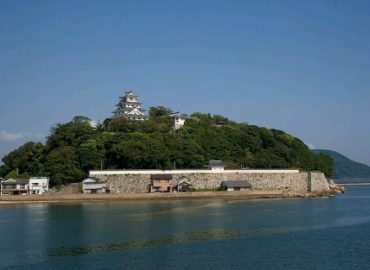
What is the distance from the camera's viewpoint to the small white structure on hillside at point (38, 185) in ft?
161

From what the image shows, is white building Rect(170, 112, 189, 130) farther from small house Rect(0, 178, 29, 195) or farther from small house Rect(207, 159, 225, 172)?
small house Rect(0, 178, 29, 195)

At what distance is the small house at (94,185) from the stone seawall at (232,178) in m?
0.51

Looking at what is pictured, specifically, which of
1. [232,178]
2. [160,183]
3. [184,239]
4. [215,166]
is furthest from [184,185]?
[184,239]

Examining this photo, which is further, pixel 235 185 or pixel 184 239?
pixel 235 185

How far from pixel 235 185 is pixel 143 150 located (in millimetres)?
10249

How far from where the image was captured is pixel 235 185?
5134 centimetres

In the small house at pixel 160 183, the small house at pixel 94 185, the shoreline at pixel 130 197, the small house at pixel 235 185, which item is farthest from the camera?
the small house at pixel 235 185

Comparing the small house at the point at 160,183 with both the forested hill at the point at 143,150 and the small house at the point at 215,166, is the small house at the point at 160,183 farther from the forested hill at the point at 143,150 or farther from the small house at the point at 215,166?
the small house at the point at 215,166

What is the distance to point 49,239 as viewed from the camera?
24.2 meters

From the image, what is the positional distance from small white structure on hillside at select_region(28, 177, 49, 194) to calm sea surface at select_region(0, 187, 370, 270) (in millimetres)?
11980

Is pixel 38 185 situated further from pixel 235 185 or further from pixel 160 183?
pixel 235 185

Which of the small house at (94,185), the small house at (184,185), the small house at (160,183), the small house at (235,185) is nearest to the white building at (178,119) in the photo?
the small house at (184,185)

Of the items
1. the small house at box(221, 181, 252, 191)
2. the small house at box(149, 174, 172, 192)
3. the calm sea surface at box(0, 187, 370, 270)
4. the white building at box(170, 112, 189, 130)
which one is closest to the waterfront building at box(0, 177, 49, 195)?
the small house at box(149, 174, 172, 192)

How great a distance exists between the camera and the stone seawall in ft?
162
